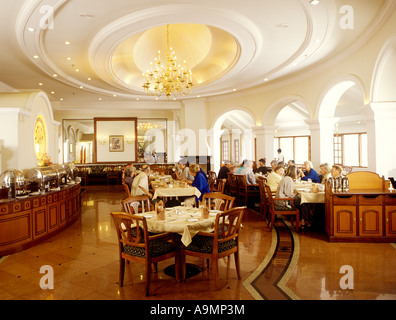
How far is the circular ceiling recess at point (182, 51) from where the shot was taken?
357 inches

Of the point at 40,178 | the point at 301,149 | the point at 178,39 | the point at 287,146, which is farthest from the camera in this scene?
the point at 287,146

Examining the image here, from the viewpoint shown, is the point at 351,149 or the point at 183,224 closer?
the point at 183,224

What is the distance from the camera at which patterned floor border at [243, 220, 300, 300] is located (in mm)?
3510

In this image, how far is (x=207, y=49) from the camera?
9992mm

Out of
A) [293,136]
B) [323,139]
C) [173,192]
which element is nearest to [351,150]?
[293,136]

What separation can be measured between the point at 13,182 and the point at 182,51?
23.7 feet

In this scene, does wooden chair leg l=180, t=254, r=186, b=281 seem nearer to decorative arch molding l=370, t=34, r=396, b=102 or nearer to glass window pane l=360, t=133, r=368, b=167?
decorative arch molding l=370, t=34, r=396, b=102

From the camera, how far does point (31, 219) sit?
17.9 ft

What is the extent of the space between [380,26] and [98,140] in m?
13.7

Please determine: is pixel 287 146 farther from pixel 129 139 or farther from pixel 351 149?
pixel 129 139

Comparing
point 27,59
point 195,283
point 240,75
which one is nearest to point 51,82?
point 27,59

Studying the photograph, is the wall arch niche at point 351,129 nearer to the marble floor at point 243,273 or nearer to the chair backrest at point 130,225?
the marble floor at point 243,273

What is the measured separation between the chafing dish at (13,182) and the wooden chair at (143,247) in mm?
2734

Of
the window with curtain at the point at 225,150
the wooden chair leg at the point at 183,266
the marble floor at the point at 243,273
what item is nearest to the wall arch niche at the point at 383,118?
the marble floor at the point at 243,273
